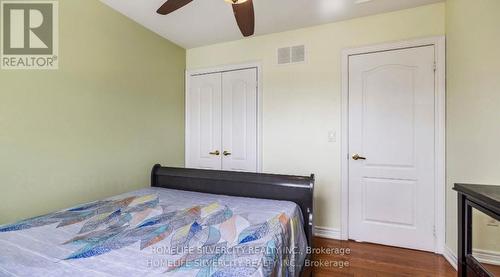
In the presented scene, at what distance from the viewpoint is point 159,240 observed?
46.0 inches

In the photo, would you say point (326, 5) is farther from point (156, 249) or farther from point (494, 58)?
point (156, 249)

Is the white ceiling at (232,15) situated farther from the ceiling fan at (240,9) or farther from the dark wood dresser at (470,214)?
the dark wood dresser at (470,214)

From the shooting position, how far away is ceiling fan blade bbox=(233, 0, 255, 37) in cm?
158

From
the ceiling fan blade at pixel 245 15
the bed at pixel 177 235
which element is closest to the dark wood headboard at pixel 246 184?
the bed at pixel 177 235

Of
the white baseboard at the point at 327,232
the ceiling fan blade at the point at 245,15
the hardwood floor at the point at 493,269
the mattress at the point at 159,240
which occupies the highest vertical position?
the ceiling fan blade at the point at 245,15

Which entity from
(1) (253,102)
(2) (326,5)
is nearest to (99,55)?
(1) (253,102)

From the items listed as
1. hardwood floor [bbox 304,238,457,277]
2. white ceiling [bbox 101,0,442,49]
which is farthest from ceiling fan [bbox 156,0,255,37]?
hardwood floor [bbox 304,238,457,277]

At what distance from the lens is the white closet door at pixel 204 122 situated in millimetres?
3246

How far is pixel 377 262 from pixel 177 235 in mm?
1885

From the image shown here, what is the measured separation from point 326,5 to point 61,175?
9.23 feet

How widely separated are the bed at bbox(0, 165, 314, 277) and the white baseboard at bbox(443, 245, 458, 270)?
136 centimetres

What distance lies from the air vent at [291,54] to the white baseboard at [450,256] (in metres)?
2.36

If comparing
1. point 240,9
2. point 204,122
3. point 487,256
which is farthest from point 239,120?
point 487,256

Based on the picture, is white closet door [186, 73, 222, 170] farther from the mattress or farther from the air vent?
the mattress
